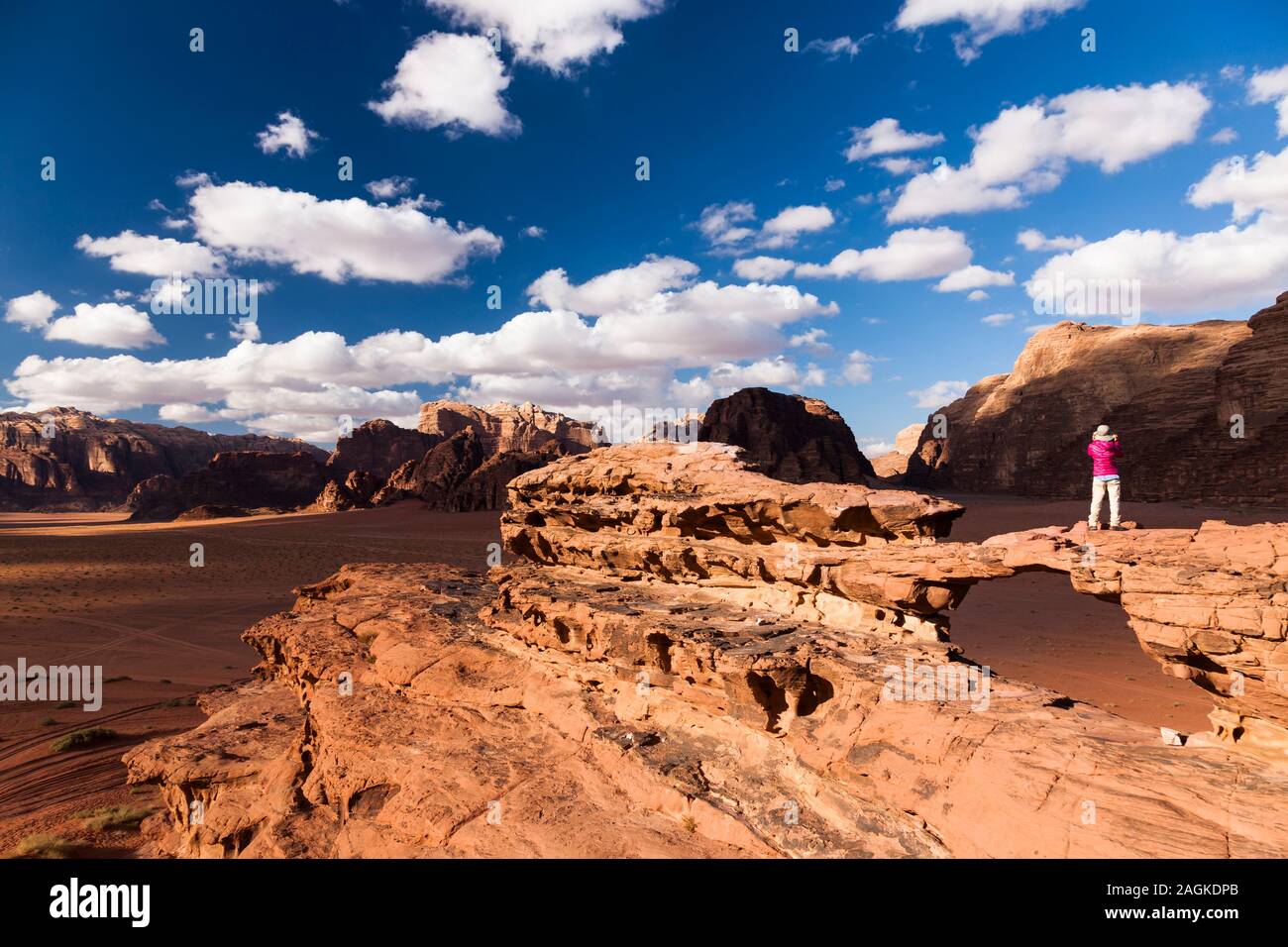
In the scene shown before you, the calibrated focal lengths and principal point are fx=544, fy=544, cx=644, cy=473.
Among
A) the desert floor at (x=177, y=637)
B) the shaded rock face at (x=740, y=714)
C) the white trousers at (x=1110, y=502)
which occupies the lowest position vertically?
the desert floor at (x=177, y=637)

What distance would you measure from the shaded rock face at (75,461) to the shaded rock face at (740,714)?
113084 millimetres

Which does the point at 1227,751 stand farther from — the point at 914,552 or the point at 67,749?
the point at 67,749

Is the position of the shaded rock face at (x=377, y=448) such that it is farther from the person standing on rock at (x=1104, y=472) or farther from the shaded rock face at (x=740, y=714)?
the person standing on rock at (x=1104, y=472)

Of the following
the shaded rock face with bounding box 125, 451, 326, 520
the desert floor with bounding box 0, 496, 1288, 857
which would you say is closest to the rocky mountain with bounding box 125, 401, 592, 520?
the shaded rock face with bounding box 125, 451, 326, 520

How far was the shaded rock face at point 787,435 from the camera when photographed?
53906 millimetres

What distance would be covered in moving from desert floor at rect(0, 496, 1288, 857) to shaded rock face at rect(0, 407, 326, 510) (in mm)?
78709

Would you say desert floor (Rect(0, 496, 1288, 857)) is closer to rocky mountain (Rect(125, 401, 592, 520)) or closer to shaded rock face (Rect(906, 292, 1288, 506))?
shaded rock face (Rect(906, 292, 1288, 506))

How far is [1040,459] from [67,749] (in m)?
60.5

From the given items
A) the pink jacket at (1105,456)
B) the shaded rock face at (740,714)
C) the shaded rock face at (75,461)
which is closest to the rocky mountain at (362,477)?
the shaded rock face at (75,461)

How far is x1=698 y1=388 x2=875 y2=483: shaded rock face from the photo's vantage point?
5391 centimetres

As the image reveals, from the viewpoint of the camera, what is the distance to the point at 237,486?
8300 cm

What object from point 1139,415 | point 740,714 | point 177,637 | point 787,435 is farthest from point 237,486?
point 1139,415
